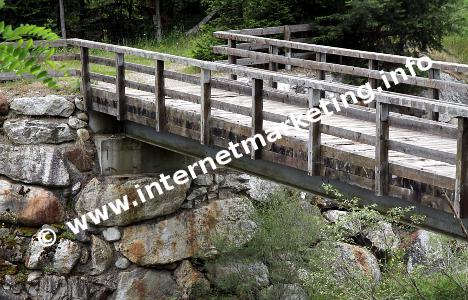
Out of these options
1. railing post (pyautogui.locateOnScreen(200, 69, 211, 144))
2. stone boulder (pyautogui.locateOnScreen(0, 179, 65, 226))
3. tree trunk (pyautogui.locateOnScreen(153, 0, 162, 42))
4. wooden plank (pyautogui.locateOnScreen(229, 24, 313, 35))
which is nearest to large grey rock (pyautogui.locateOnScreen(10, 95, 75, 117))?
stone boulder (pyautogui.locateOnScreen(0, 179, 65, 226))

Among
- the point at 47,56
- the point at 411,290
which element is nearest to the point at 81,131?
the point at 411,290

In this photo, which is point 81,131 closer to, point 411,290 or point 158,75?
point 158,75

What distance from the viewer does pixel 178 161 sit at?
42.2ft

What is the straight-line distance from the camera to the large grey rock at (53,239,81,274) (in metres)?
11.9

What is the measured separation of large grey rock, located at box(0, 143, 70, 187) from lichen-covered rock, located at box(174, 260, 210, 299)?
239 cm

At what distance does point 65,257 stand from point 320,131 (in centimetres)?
565

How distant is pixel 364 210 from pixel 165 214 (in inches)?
207

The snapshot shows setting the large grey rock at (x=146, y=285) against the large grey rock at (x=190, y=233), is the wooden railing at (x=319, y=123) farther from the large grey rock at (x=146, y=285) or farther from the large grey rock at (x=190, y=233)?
the large grey rock at (x=146, y=285)

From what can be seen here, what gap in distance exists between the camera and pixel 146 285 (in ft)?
40.6

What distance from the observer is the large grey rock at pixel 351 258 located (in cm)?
1154

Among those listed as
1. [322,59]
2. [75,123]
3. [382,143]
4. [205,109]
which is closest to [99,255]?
[75,123]

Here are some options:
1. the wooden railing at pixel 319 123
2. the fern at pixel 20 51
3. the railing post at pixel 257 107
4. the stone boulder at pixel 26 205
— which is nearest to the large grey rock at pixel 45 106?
the wooden railing at pixel 319 123

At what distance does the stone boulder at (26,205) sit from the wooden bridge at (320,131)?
1474 millimetres

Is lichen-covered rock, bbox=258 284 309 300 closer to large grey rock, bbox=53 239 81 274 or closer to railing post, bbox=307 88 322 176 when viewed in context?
large grey rock, bbox=53 239 81 274
